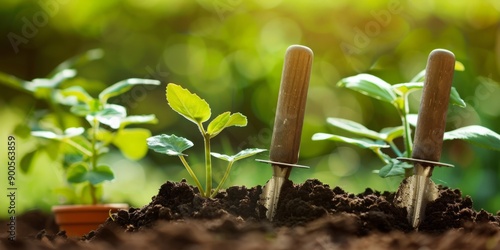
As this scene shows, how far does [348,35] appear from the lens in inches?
93.0

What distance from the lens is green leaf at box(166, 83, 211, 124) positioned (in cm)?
92

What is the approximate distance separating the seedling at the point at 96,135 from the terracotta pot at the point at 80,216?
6 cm

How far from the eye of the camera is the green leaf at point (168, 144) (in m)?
0.95

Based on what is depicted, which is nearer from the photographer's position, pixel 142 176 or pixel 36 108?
Answer: pixel 142 176

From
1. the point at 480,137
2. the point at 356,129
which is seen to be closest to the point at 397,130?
the point at 356,129

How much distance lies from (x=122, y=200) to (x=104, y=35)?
0.85 metres

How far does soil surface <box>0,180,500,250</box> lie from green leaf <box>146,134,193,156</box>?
0.07 m

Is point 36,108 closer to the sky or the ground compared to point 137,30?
closer to the ground

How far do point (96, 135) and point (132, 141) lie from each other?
0.14 meters

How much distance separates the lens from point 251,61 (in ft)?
7.82

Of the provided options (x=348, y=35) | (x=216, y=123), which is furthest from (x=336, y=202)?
(x=348, y=35)

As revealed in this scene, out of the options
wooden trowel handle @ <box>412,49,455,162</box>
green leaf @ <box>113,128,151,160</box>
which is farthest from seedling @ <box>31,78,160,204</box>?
wooden trowel handle @ <box>412,49,455,162</box>

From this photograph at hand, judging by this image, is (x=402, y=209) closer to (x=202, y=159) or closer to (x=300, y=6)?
(x=202, y=159)

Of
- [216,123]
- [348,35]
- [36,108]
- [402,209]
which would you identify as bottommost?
[402,209]
